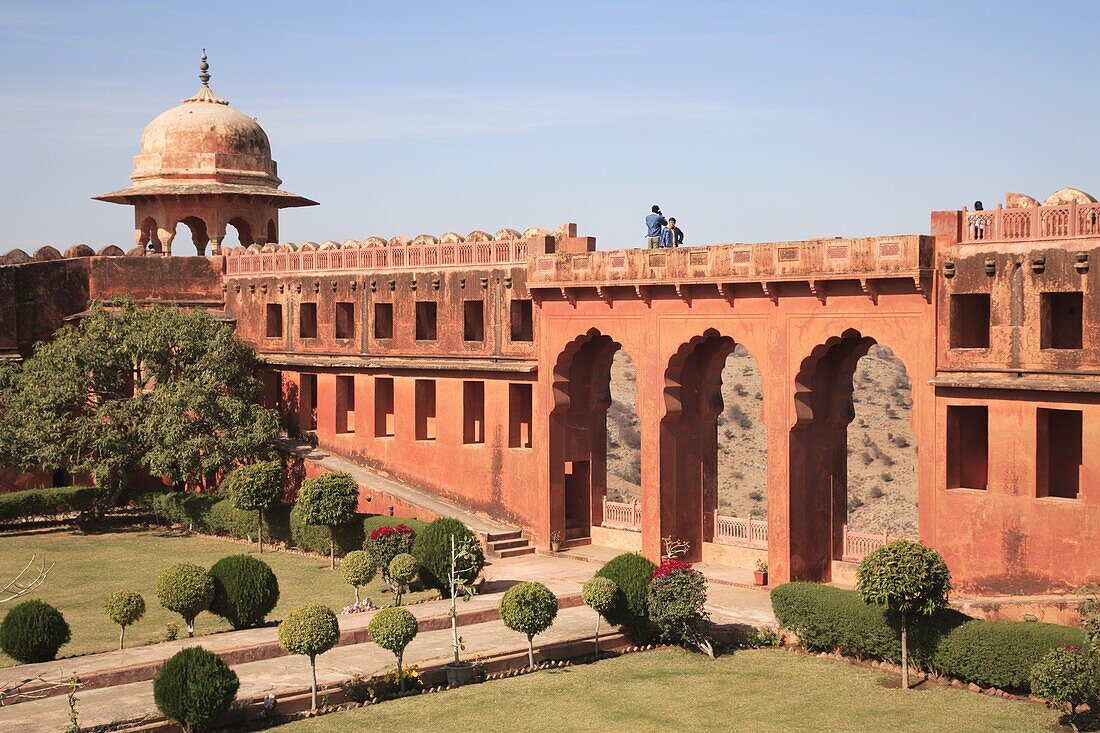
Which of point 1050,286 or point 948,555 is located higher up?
point 1050,286

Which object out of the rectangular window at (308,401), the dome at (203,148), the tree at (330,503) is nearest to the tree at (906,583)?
the tree at (330,503)

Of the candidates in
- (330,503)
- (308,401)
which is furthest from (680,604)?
(308,401)

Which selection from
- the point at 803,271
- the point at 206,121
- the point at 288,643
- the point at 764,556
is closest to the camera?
the point at 288,643

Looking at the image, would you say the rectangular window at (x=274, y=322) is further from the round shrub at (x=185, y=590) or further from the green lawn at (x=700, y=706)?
the green lawn at (x=700, y=706)

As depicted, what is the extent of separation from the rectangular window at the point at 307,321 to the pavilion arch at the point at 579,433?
985 cm

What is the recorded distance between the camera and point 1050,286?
2197cm

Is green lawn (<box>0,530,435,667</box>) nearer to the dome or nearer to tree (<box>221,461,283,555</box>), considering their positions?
tree (<box>221,461,283,555</box>)

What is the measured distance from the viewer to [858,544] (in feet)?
85.1

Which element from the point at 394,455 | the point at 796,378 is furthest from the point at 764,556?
the point at 394,455

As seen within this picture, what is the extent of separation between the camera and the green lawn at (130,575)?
2427 cm

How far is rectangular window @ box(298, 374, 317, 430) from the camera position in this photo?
124ft

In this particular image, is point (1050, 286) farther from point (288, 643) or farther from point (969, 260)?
point (288, 643)

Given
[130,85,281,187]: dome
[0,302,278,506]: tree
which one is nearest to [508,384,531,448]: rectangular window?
[0,302,278,506]: tree

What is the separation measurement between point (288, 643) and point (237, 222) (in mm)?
26412
